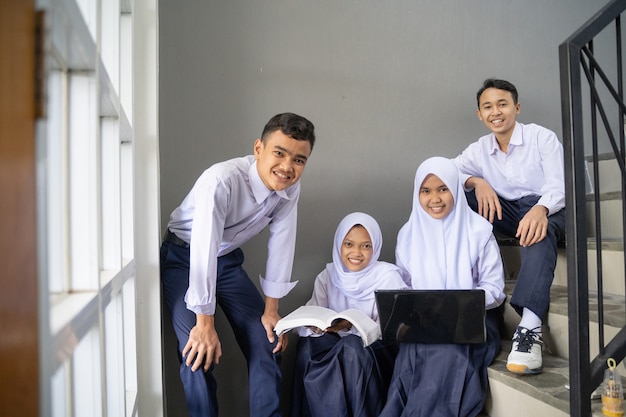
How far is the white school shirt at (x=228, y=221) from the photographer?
1.61 meters

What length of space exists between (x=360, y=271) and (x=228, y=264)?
56 centimetres

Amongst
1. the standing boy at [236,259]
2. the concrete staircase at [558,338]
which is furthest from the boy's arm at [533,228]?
the standing boy at [236,259]

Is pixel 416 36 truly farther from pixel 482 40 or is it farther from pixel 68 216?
pixel 68 216

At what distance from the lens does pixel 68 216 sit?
0.67 metres

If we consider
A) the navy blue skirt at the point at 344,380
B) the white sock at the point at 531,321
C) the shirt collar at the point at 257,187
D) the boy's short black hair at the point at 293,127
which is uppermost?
the boy's short black hair at the point at 293,127

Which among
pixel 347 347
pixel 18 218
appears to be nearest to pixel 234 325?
pixel 347 347

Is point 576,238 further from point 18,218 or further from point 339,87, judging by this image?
point 339,87

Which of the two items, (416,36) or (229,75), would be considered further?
(416,36)

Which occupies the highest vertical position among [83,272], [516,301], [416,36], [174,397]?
[416,36]

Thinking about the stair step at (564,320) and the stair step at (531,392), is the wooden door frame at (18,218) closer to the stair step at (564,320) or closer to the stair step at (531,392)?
the stair step at (531,392)

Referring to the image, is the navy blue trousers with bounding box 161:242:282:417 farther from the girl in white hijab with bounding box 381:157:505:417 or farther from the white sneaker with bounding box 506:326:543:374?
the white sneaker with bounding box 506:326:543:374

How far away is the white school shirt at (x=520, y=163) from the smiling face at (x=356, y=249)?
1.71ft

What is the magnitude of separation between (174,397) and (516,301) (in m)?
1.45

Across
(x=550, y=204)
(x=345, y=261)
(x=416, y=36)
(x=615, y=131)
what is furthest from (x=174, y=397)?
(x=615, y=131)
